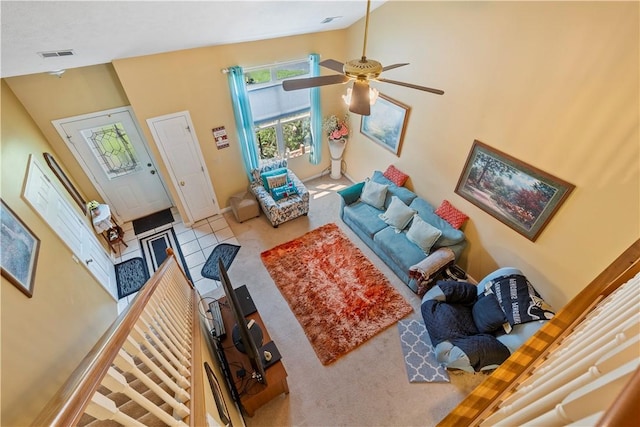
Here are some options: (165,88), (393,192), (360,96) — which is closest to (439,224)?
(393,192)

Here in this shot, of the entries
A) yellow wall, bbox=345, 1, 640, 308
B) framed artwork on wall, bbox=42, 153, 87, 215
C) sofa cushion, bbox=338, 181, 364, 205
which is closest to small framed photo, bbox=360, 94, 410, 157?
yellow wall, bbox=345, 1, 640, 308

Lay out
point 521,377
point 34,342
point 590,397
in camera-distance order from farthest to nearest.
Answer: point 34,342
point 521,377
point 590,397

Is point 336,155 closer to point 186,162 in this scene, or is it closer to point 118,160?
point 186,162

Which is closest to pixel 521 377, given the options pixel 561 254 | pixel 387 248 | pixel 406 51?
pixel 561 254

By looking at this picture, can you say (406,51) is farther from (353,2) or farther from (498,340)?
(498,340)

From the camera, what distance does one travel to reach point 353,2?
3.59m

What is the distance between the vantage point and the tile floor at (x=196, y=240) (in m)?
4.35

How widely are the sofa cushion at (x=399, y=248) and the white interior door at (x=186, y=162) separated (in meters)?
3.08

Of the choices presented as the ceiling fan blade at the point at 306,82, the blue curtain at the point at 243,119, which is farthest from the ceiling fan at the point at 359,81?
the blue curtain at the point at 243,119

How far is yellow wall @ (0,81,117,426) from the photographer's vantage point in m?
1.77

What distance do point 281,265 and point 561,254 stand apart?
355cm

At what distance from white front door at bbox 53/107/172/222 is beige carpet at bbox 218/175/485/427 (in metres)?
2.66

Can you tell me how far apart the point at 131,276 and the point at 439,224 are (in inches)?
184

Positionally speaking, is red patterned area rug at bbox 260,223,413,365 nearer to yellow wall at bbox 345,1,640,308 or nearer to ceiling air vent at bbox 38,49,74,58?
yellow wall at bbox 345,1,640,308
